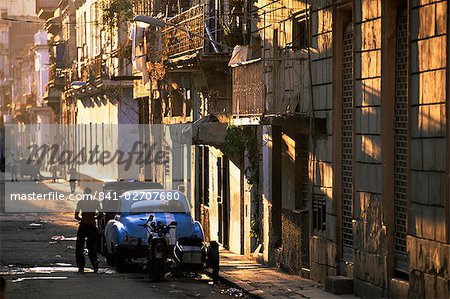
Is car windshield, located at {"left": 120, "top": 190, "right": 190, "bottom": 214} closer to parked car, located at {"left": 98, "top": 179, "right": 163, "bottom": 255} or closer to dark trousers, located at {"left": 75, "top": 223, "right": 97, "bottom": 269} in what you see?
dark trousers, located at {"left": 75, "top": 223, "right": 97, "bottom": 269}

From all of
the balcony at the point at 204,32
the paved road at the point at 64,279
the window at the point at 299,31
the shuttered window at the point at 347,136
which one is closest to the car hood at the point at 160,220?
the paved road at the point at 64,279

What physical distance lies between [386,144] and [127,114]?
3117 centimetres

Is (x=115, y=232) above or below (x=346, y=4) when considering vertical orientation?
below

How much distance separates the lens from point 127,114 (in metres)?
48.0

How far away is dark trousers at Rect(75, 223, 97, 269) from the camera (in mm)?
23359

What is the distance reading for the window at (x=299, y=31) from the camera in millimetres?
22000

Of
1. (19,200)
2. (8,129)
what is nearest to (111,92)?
(19,200)

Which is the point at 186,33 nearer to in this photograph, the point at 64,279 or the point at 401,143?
the point at 64,279

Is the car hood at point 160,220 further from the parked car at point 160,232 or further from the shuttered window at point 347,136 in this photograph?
the shuttered window at point 347,136

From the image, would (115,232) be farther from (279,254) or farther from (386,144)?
(386,144)

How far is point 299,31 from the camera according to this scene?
22.5m

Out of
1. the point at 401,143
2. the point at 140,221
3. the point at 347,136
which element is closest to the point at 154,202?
the point at 140,221

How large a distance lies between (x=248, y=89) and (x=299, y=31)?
153 cm

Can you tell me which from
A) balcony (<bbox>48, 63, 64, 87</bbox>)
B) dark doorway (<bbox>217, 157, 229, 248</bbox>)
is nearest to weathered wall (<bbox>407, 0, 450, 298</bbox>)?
dark doorway (<bbox>217, 157, 229, 248</bbox>)
